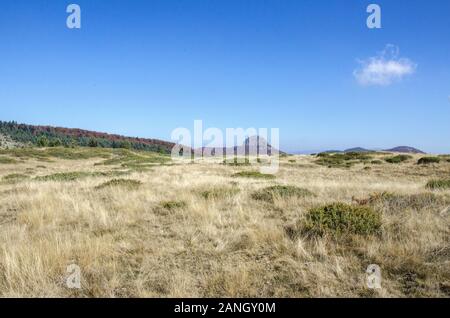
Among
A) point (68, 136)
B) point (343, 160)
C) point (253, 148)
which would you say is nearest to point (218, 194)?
point (343, 160)

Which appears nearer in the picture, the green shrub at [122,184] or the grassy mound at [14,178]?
the green shrub at [122,184]

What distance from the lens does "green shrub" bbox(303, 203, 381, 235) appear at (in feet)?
20.2

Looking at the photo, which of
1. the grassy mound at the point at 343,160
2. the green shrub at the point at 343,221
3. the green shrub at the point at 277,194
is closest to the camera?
the green shrub at the point at 343,221

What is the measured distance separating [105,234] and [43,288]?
82.9 inches

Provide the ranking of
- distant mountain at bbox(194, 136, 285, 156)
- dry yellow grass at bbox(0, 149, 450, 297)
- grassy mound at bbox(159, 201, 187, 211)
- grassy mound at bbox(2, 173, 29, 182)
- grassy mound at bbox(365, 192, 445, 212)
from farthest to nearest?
distant mountain at bbox(194, 136, 285, 156) → grassy mound at bbox(2, 173, 29, 182) → grassy mound at bbox(159, 201, 187, 211) → grassy mound at bbox(365, 192, 445, 212) → dry yellow grass at bbox(0, 149, 450, 297)

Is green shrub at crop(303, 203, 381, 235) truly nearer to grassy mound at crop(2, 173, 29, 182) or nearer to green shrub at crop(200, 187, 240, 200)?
green shrub at crop(200, 187, 240, 200)

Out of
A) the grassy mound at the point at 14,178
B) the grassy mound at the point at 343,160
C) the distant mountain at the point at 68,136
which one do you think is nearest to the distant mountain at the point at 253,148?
the grassy mound at the point at 343,160

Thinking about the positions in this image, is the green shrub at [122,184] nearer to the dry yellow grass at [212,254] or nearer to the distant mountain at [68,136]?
the dry yellow grass at [212,254]

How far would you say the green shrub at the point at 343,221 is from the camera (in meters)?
6.16

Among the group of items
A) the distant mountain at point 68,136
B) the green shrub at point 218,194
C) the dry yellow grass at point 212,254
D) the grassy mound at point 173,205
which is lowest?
the dry yellow grass at point 212,254

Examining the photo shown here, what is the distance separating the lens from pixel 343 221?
6430 mm

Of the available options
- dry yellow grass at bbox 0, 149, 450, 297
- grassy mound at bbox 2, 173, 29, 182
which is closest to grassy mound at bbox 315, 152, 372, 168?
grassy mound at bbox 2, 173, 29, 182
